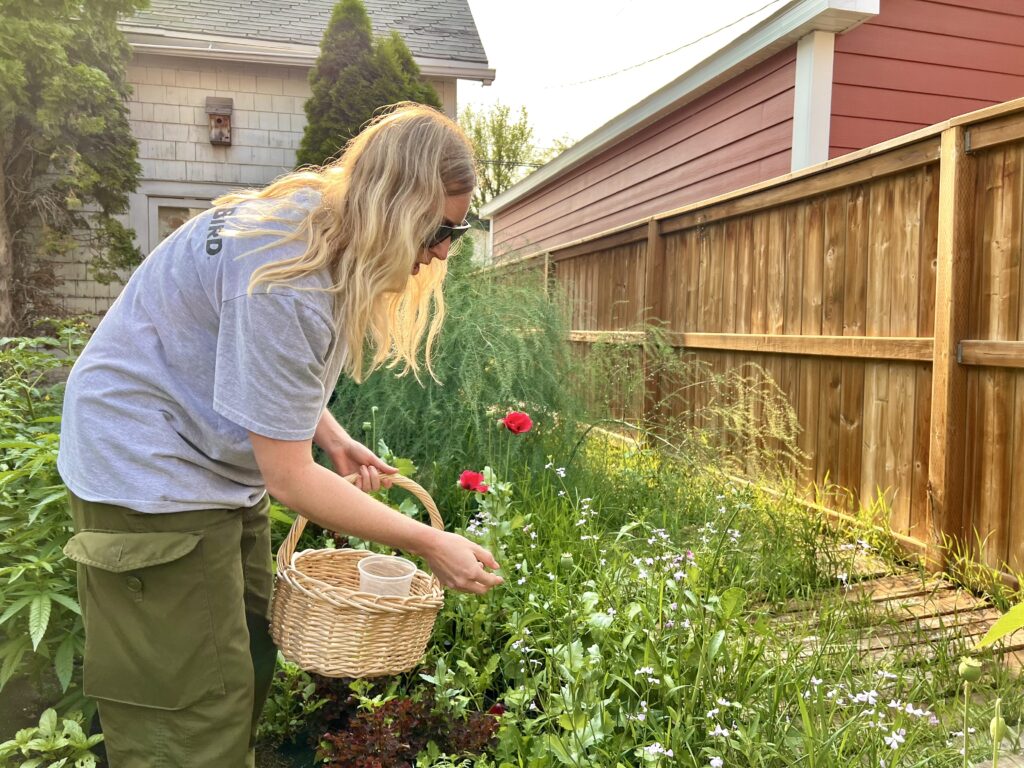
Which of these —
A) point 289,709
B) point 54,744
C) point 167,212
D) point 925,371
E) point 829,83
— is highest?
point 829,83

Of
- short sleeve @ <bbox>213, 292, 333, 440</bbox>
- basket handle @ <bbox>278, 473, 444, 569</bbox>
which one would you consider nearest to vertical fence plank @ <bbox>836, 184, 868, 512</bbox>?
basket handle @ <bbox>278, 473, 444, 569</bbox>

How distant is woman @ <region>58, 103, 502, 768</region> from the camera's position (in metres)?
1.38

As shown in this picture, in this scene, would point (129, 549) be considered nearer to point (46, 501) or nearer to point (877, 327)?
point (46, 501)

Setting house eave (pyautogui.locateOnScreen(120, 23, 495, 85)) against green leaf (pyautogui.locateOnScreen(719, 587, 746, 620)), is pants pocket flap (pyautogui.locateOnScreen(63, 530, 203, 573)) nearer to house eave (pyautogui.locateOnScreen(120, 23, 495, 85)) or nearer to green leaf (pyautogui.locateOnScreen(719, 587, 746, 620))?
green leaf (pyautogui.locateOnScreen(719, 587, 746, 620))

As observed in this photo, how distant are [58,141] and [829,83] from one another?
250 inches

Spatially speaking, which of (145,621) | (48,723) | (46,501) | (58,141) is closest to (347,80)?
(58,141)

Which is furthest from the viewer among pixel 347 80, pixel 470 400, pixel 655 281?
pixel 347 80

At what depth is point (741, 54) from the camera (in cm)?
626

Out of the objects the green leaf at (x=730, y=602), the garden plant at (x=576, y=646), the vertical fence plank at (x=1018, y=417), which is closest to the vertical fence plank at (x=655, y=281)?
the garden plant at (x=576, y=646)

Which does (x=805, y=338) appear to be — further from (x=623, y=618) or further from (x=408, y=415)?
(x=623, y=618)

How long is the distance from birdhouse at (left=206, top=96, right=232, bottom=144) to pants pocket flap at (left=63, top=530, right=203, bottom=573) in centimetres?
793

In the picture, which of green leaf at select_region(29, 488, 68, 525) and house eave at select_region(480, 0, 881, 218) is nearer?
green leaf at select_region(29, 488, 68, 525)

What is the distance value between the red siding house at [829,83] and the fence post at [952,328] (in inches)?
102

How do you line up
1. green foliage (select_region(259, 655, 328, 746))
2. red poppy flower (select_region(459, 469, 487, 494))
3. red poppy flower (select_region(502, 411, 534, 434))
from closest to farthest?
1. green foliage (select_region(259, 655, 328, 746))
2. red poppy flower (select_region(459, 469, 487, 494))
3. red poppy flower (select_region(502, 411, 534, 434))
